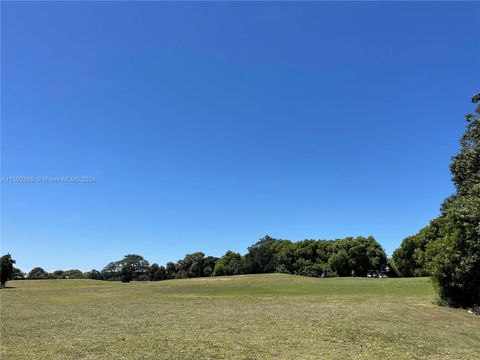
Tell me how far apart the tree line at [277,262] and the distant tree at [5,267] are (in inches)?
471

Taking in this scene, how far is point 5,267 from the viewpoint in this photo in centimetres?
7362

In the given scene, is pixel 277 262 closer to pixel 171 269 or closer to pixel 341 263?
pixel 341 263

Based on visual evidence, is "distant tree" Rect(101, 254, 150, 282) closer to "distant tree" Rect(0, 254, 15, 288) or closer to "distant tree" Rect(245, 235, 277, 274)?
"distant tree" Rect(245, 235, 277, 274)

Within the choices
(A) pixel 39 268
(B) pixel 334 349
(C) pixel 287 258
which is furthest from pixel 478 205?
(A) pixel 39 268

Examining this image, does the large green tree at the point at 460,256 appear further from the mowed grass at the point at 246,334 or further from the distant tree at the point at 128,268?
the distant tree at the point at 128,268

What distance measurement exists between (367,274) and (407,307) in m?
75.5

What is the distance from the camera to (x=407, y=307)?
27359 millimetres

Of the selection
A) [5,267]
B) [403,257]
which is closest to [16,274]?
[5,267]

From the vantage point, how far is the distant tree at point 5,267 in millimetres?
73188

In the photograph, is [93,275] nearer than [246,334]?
No

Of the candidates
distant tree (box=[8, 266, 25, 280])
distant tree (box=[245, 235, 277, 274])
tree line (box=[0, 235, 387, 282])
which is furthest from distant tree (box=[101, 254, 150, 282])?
distant tree (box=[245, 235, 277, 274])

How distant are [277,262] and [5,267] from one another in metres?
69.3

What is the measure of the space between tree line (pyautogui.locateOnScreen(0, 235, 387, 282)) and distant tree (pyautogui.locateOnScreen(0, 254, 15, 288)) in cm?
1196

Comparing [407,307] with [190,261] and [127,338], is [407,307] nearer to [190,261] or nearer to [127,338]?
[127,338]
